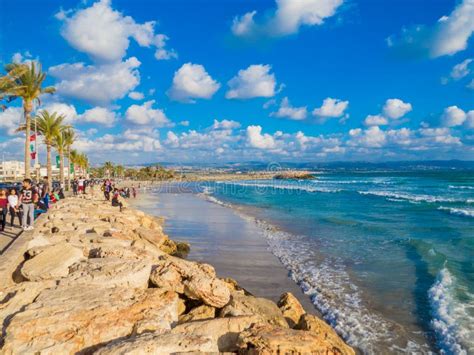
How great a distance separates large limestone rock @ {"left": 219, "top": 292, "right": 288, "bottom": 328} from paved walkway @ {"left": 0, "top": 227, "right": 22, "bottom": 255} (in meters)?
5.90

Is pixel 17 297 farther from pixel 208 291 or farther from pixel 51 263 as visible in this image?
pixel 208 291

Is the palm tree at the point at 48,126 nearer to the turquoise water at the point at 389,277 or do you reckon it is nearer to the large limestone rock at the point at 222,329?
the turquoise water at the point at 389,277

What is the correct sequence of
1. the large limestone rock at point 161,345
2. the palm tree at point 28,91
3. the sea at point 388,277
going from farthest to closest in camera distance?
the palm tree at point 28,91 < the sea at point 388,277 < the large limestone rock at point 161,345

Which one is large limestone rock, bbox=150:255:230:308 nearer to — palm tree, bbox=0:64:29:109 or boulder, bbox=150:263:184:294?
boulder, bbox=150:263:184:294

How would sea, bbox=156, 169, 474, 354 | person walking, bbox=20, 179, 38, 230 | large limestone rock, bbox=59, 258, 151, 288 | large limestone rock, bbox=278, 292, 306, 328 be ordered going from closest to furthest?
1. large limestone rock, bbox=59, 258, 151, 288
2. large limestone rock, bbox=278, 292, 306, 328
3. sea, bbox=156, 169, 474, 354
4. person walking, bbox=20, 179, 38, 230

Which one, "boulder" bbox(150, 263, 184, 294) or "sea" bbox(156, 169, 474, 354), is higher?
"boulder" bbox(150, 263, 184, 294)

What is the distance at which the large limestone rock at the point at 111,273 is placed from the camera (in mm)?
5949

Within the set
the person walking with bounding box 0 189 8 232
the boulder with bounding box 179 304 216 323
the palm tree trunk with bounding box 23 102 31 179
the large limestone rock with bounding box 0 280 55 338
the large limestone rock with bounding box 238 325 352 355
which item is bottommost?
the boulder with bounding box 179 304 216 323

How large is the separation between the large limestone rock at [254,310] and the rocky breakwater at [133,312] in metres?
0.02

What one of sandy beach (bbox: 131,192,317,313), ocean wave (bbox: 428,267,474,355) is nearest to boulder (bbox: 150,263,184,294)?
sandy beach (bbox: 131,192,317,313)

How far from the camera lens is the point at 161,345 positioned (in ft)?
13.5

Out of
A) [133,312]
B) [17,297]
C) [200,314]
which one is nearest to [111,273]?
[133,312]

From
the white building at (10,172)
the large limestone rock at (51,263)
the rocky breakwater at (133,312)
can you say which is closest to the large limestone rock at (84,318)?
the rocky breakwater at (133,312)

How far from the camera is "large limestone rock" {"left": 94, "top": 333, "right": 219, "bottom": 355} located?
400 centimetres
